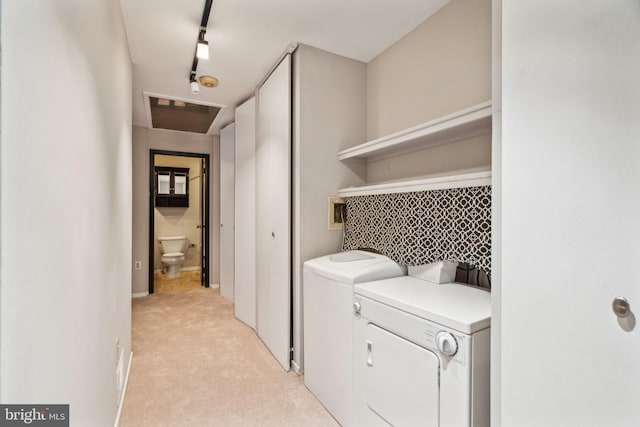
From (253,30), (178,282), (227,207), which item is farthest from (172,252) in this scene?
(253,30)

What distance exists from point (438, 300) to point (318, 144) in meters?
1.43

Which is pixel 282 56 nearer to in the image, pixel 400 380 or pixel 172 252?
pixel 400 380

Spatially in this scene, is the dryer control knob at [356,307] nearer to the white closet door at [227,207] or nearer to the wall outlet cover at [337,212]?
the wall outlet cover at [337,212]

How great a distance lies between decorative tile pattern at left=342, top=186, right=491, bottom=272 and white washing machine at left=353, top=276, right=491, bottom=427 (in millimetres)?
190

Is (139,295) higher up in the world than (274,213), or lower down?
lower down

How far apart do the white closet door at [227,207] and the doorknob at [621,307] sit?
4.00 metres

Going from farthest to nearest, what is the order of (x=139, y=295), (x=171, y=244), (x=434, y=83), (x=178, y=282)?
1. (x=171, y=244)
2. (x=178, y=282)
3. (x=139, y=295)
4. (x=434, y=83)

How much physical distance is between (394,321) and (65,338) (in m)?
1.20

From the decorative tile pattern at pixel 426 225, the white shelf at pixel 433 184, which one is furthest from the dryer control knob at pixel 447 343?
the white shelf at pixel 433 184

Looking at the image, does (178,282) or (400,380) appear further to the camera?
(178,282)

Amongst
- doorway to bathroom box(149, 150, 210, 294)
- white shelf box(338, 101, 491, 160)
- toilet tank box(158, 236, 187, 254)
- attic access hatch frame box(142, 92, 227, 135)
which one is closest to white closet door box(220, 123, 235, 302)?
attic access hatch frame box(142, 92, 227, 135)

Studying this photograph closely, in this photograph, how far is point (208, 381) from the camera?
2229 millimetres

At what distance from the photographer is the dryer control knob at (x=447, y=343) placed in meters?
1.16

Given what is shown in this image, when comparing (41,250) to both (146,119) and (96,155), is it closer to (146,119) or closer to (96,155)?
(96,155)
